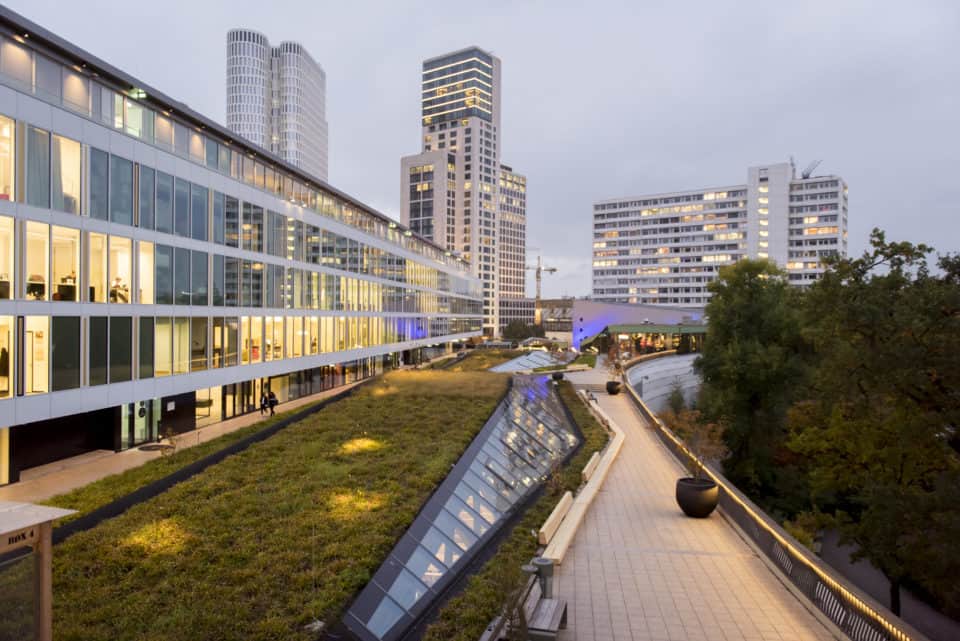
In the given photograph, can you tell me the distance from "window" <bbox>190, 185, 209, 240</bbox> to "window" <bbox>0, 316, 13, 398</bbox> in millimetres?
10705

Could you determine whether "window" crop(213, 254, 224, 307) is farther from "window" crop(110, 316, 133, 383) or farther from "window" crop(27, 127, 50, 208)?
"window" crop(27, 127, 50, 208)

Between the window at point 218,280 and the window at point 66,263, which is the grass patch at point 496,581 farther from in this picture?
the window at point 218,280

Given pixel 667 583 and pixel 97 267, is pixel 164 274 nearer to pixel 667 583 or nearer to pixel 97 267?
pixel 97 267

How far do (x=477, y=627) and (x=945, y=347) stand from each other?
12.3 metres

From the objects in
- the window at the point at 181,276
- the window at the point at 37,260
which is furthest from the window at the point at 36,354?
the window at the point at 181,276

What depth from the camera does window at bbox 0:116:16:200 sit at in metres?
18.6

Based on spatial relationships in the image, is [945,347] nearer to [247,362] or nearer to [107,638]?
[107,638]

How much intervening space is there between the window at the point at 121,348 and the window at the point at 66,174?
188 inches

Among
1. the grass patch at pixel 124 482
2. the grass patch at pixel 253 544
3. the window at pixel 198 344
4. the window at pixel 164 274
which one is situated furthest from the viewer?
the window at pixel 198 344

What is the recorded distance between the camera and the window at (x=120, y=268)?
23.4 meters

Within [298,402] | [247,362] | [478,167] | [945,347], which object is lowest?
[298,402]

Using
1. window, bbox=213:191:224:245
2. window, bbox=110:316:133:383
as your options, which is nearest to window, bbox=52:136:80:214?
window, bbox=110:316:133:383

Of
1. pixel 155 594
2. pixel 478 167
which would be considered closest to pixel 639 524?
pixel 155 594

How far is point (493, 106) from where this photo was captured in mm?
184250
